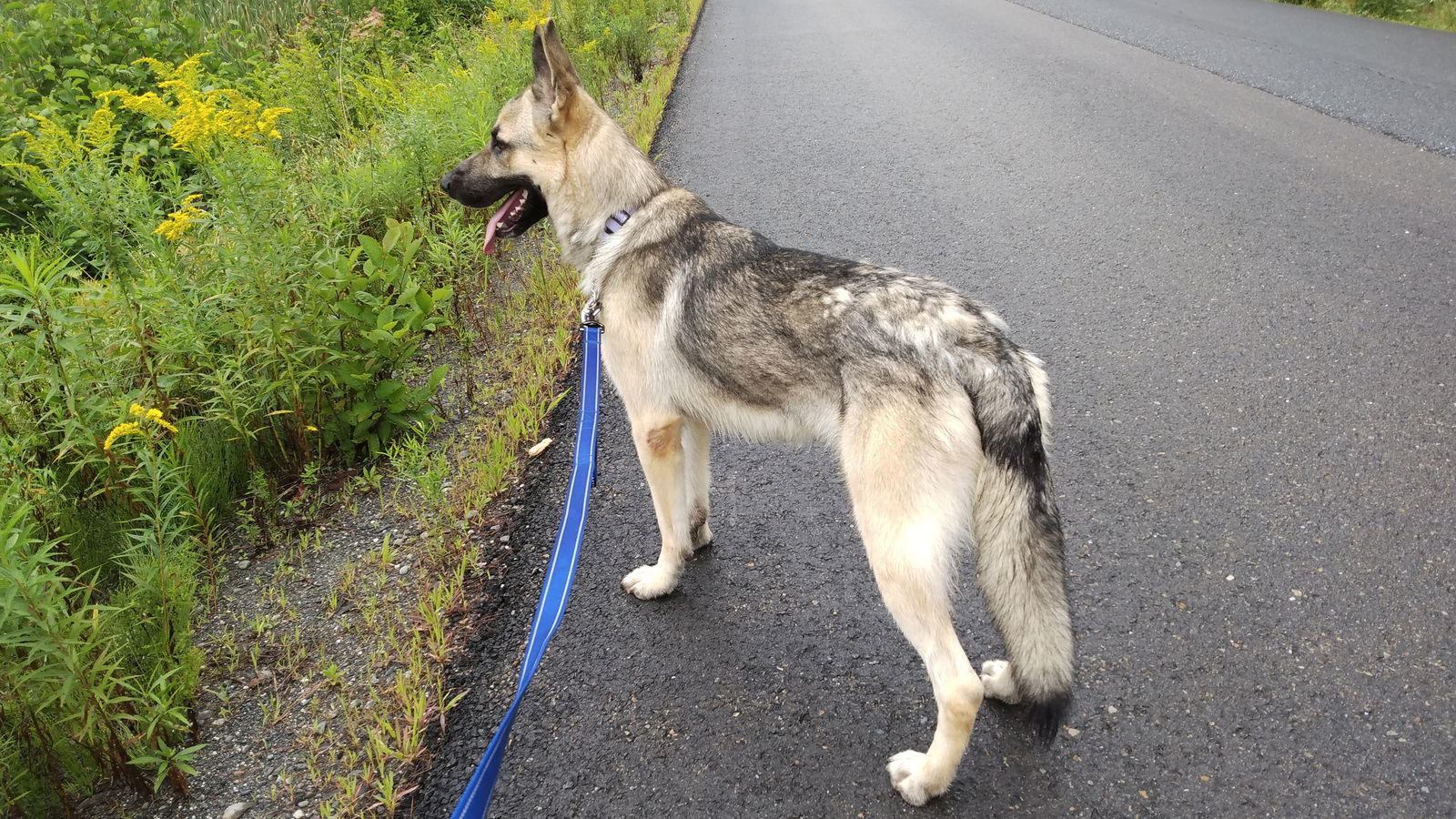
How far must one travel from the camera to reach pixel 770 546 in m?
3.29

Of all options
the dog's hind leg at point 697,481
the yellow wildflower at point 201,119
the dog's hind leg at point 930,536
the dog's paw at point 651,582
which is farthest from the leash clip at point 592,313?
the yellow wildflower at point 201,119

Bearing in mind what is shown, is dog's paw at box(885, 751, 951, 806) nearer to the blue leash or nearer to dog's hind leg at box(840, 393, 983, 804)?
dog's hind leg at box(840, 393, 983, 804)

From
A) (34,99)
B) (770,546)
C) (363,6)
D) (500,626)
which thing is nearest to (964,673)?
(770,546)

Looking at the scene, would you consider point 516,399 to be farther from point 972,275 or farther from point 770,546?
point 972,275

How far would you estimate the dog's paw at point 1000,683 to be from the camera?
2.52m

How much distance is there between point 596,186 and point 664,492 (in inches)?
49.5

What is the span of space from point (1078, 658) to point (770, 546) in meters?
1.19

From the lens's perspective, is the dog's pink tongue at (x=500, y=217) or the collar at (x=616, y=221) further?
the dog's pink tongue at (x=500, y=217)

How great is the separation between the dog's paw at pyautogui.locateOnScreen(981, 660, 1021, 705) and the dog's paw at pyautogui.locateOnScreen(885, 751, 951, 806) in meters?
0.34

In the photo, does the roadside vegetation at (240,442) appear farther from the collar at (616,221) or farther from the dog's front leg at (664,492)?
the collar at (616,221)

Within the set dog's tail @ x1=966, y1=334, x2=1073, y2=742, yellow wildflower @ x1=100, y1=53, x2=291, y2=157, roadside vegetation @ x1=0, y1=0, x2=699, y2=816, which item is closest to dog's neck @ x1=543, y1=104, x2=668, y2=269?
roadside vegetation @ x1=0, y1=0, x2=699, y2=816

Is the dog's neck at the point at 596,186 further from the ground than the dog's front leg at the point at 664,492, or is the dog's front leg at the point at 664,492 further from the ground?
the dog's neck at the point at 596,186

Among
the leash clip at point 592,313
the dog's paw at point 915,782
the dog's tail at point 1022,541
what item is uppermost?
the leash clip at point 592,313

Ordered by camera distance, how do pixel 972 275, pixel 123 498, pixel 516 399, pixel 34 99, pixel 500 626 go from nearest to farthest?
pixel 500 626 → pixel 123 498 → pixel 516 399 → pixel 972 275 → pixel 34 99
